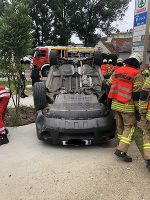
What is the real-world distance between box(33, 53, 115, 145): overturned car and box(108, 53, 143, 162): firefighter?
60 cm

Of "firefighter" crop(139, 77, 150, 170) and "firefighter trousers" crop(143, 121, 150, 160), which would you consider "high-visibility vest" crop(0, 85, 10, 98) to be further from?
"firefighter trousers" crop(143, 121, 150, 160)

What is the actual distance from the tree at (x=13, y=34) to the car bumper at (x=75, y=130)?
253 centimetres

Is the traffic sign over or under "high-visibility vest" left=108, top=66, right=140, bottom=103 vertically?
over

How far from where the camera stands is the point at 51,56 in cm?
884

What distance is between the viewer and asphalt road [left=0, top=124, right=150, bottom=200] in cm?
482

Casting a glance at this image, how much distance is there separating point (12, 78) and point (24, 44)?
3.01 feet

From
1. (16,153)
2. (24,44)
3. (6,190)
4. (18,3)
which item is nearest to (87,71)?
(24,44)

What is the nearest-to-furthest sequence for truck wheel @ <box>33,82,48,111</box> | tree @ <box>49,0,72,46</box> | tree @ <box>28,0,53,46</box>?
truck wheel @ <box>33,82,48,111</box> → tree @ <box>49,0,72,46</box> → tree @ <box>28,0,53,46</box>

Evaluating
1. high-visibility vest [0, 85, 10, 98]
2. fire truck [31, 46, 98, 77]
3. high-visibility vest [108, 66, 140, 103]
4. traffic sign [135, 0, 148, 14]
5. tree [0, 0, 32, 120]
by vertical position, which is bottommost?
fire truck [31, 46, 98, 77]

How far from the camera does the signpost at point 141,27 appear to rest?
8.55m

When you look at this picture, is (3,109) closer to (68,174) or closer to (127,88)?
(68,174)

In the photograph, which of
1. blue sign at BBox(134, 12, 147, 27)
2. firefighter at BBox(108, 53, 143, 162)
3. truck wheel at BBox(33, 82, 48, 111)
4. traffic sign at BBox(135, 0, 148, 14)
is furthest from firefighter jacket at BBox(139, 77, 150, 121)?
traffic sign at BBox(135, 0, 148, 14)

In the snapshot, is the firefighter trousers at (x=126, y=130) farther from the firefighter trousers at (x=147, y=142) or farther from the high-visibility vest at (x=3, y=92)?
the high-visibility vest at (x=3, y=92)

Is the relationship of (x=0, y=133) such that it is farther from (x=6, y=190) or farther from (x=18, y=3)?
(x=18, y=3)
